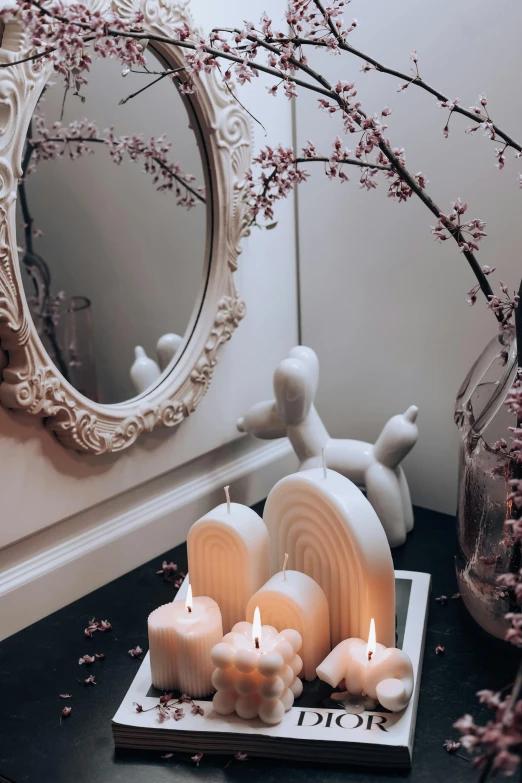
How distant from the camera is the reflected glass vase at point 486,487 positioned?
0.81 metres

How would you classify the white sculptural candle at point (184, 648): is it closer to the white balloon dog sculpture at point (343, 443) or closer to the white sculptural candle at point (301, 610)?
the white sculptural candle at point (301, 610)

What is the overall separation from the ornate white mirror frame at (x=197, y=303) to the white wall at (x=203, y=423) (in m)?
0.03

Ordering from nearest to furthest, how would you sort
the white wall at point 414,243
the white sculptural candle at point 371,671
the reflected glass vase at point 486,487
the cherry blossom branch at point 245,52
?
the cherry blossom branch at point 245,52 < the white sculptural candle at point 371,671 < the reflected glass vase at point 486,487 < the white wall at point 414,243

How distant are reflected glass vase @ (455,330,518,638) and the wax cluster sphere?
0.73ft

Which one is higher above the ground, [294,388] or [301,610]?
[294,388]

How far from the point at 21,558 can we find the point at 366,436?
0.56m

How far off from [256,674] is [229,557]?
13 cm

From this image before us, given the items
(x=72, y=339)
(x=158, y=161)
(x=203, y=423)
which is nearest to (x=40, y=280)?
(x=72, y=339)

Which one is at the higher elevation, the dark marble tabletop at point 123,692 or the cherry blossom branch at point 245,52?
the cherry blossom branch at point 245,52

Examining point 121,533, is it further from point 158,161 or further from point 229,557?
point 158,161

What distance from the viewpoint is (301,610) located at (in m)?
0.75

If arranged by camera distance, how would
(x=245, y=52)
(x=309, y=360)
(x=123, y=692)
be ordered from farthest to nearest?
(x=309, y=360) → (x=123, y=692) → (x=245, y=52)

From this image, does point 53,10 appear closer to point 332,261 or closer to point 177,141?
point 177,141

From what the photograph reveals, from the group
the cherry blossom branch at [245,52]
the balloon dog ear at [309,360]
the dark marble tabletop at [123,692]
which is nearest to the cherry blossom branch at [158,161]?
the cherry blossom branch at [245,52]
